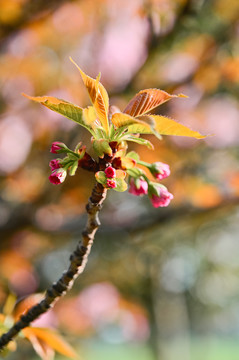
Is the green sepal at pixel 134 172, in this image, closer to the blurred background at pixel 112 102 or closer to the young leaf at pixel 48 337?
the young leaf at pixel 48 337

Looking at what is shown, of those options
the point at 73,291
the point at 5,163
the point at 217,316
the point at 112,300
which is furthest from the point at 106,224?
the point at 217,316

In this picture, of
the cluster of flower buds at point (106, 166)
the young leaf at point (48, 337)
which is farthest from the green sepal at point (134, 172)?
the young leaf at point (48, 337)

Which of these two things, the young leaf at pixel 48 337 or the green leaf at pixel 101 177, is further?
the young leaf at pixel 48 337

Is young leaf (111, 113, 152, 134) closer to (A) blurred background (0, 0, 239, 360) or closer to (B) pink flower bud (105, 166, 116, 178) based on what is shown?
(B) pink flower bud (105, 166, 116, 178)

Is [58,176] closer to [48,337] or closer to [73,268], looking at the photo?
[73,268]

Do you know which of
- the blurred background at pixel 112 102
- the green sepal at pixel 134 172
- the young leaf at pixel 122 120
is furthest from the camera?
the blurred background at pixel 112 102

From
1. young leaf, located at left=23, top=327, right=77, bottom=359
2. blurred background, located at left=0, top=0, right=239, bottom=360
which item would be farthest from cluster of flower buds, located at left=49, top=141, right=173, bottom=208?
blurred background, located at left=0, top=0, right=239, bottom=360
